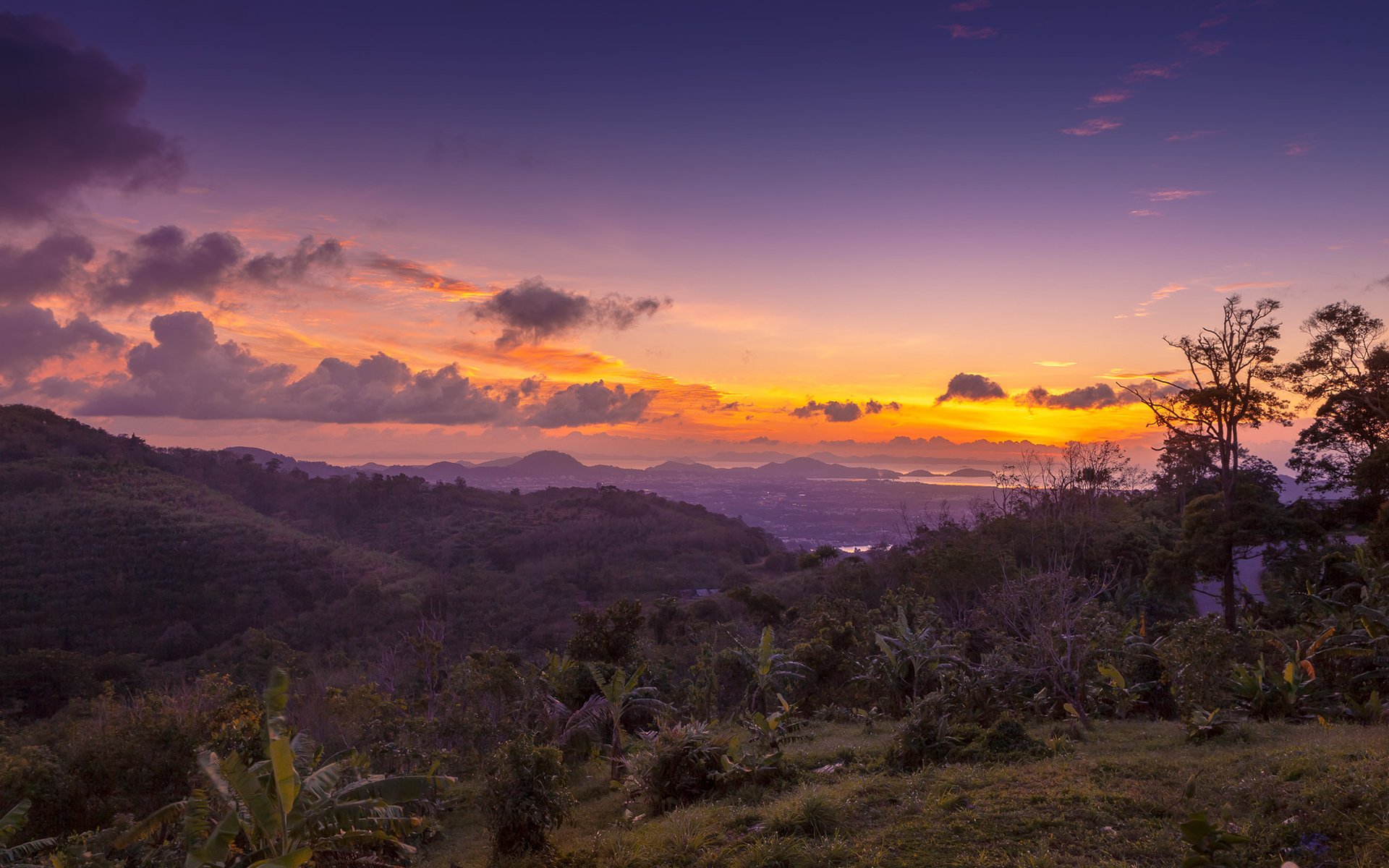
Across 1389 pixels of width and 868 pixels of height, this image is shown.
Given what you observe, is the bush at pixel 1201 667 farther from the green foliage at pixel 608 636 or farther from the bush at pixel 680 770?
the green foliage at pixel 608 636

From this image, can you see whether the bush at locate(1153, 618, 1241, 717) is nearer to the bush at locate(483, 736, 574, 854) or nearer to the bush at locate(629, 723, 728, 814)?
the bush at locate(629, 723, 728, 814)

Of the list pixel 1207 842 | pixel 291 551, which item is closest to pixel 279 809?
pixel 1207 842

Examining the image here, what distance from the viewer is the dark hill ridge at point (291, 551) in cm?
4662

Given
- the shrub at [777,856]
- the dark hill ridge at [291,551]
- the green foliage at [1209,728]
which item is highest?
the green foliage at [1209,728]

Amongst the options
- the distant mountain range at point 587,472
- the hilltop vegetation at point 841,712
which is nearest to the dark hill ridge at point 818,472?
the distant mountain range at point 587,472

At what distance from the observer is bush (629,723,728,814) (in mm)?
11125

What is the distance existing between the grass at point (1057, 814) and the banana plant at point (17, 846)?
4992 mm

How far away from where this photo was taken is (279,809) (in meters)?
6.98

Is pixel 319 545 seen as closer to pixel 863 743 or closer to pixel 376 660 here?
pixel 376 660

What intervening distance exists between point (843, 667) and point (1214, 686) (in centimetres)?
1064

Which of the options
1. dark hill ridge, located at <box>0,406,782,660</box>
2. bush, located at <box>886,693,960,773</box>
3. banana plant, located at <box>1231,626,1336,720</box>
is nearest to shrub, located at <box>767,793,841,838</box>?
bush, located at <box>886,693,960,773</box>

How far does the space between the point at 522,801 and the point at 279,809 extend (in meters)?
3.43

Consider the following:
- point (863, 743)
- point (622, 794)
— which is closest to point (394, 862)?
point (622, 794)

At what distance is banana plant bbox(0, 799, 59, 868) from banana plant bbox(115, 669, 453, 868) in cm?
132
